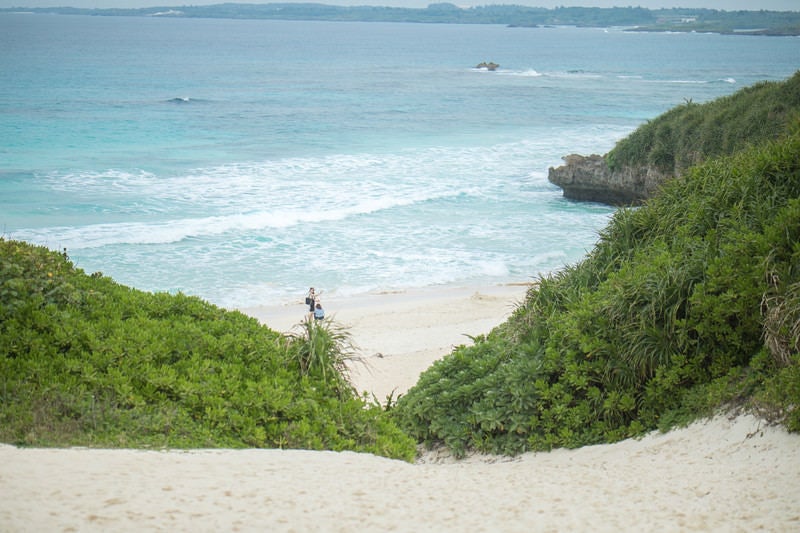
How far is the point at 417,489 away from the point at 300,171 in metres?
33.2

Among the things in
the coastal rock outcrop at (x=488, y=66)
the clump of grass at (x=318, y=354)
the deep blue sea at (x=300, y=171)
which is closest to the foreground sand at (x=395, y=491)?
the clump of grass at (x=318, y=354)

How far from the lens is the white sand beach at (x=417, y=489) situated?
559cm

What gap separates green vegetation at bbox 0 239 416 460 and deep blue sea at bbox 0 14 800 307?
39.9 ft

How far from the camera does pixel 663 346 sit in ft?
27.5

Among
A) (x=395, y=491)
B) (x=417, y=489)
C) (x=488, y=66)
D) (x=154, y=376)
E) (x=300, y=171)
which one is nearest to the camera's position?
(x=395, y=491)

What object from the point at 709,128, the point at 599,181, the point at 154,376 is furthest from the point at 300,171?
the point at 154,376

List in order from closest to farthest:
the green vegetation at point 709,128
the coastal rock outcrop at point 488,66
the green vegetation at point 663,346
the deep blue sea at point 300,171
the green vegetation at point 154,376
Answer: the green vegetation at point 154,376, the green vegetation at point 663,346, the deep blue sea at point 300,171, the green vegetation at point 709,128, the coastal rock outcrop at point 488,66

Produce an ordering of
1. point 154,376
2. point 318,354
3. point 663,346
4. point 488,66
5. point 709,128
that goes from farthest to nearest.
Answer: point 488,66
point 709,128
point 318,354
point 663,346
point 154,376

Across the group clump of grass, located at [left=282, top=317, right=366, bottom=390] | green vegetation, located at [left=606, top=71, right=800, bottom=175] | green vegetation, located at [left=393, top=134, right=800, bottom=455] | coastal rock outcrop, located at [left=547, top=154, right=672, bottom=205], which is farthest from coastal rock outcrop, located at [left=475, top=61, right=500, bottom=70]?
clump of grass, located at [left=282, top=317, right=366, bottom=390]

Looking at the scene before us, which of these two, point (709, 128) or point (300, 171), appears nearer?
point (709, 128)

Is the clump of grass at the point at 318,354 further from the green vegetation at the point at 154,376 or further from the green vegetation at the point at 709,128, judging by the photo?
the green vegetation at the point at 709,128

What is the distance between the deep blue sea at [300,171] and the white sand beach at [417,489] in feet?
47.6

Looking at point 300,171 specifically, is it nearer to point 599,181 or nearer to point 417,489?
point 599,181

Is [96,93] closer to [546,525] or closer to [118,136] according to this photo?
[118,136]
